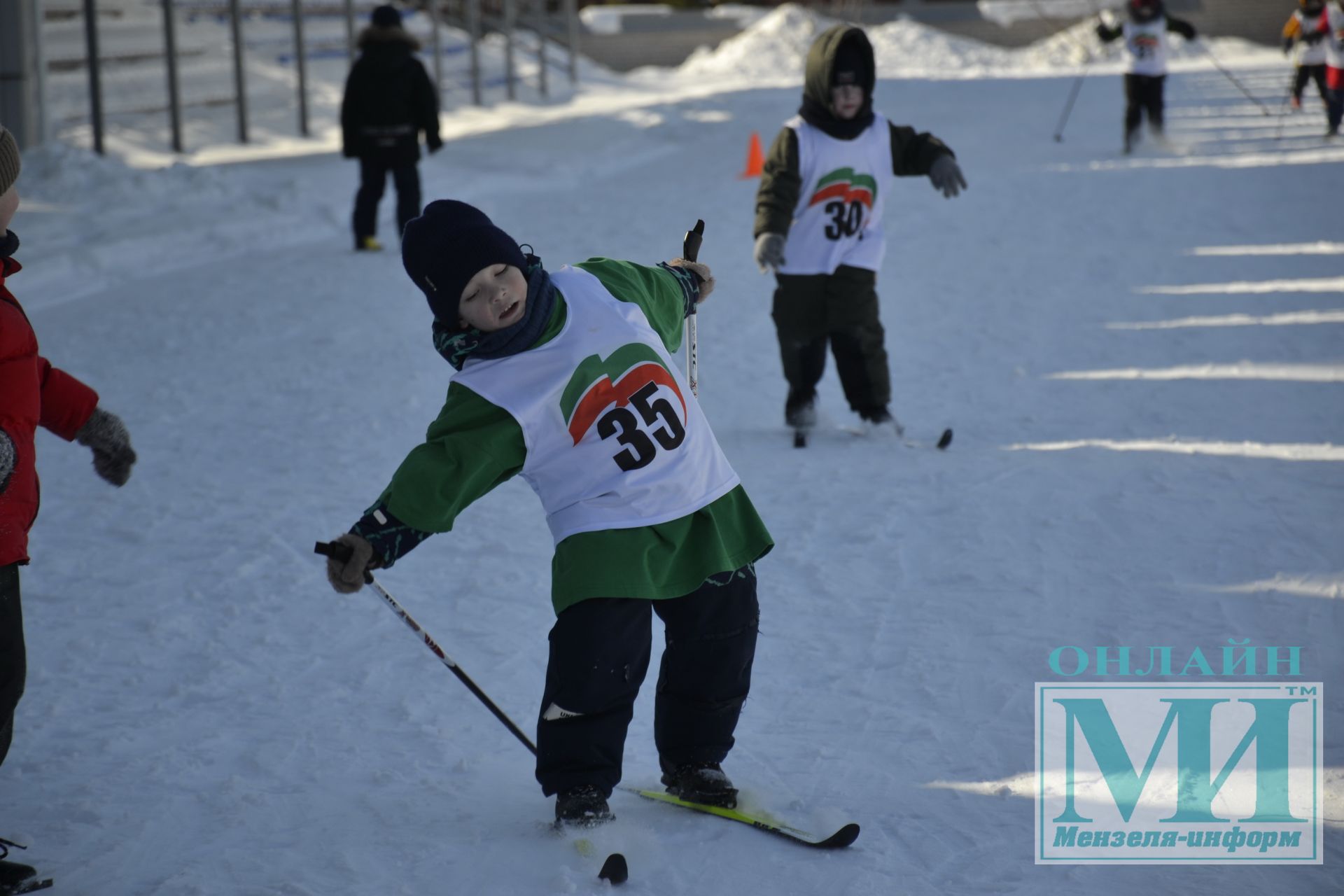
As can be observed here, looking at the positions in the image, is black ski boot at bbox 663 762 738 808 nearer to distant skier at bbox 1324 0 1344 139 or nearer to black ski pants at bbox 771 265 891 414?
black ski pants at bbox 771 265 891 414

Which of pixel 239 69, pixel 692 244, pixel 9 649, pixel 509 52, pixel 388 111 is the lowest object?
pixel 509 52

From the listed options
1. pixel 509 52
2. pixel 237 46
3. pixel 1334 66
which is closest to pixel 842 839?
pixel 237 46

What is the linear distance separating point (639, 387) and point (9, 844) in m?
1.65

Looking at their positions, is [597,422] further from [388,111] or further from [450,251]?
[388,111]

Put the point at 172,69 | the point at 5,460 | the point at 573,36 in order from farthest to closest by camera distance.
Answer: the point at 573,36 → the point at 172,69 → the point at 5,460

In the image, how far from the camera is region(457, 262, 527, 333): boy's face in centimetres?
255

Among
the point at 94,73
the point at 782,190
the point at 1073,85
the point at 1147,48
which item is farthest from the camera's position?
the point at 1073,85

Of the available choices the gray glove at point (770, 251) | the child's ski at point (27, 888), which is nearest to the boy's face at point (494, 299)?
the child's ski at point (27, 888)

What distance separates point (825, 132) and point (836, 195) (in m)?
0.26

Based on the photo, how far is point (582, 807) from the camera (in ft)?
8.89

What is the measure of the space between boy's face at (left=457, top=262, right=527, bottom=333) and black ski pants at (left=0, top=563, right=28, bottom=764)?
1.00m

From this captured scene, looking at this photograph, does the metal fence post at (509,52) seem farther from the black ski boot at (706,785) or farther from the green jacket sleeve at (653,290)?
the black ski boot at (706,785)

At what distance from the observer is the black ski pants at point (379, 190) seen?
9594 millimetres

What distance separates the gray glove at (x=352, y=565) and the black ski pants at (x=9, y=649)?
2.00 feet
